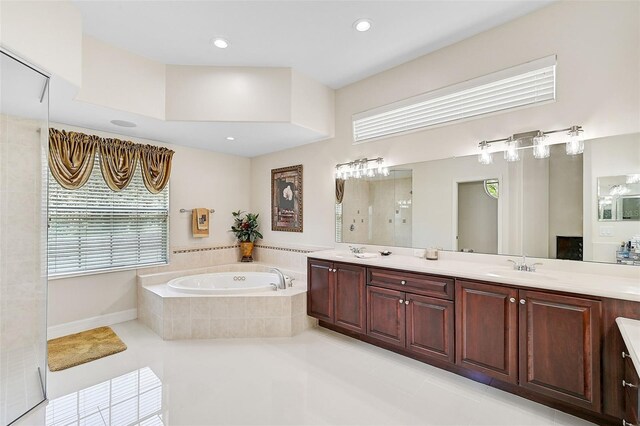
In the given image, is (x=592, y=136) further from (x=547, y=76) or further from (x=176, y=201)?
(x=176, y=201)

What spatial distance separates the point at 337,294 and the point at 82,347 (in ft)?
8.65

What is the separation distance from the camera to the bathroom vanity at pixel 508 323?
175 cm

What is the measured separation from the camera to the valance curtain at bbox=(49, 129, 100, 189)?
321 cm

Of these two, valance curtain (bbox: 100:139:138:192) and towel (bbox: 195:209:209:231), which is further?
towel (bbox: 195:209:209:231)

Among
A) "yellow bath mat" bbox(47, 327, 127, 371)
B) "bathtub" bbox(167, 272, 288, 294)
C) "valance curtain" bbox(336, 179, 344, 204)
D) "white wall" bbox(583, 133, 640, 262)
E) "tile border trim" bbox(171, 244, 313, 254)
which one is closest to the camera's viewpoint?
"white wall" bbox(583, 133, 640, 262)

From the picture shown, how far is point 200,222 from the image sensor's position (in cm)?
444

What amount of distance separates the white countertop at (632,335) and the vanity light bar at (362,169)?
2284 millimetres

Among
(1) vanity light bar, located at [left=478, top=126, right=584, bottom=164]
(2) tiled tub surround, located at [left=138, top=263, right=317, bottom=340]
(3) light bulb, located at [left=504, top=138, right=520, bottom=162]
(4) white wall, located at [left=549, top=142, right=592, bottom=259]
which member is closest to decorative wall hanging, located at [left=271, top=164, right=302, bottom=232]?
(2) tiled tub surround, located at [left=138, top=263, right=317, bottom=340]

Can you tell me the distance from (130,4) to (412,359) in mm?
3859

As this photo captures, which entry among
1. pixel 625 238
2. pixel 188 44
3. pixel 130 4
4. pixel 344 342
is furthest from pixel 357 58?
pixel 344 342

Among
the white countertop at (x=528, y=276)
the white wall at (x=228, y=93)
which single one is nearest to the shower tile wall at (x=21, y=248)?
the white wall at (x=228, y=93)

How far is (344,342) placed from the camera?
316 centimetres

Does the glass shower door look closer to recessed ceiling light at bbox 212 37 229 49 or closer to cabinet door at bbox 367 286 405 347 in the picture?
recessed ceiling light at bbox 212 37 229 49

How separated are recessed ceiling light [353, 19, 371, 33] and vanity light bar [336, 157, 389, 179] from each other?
1345mm
